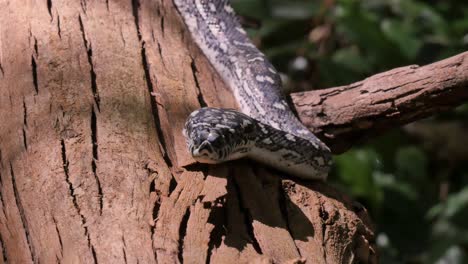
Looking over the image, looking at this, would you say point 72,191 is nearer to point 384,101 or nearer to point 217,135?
point 217,135

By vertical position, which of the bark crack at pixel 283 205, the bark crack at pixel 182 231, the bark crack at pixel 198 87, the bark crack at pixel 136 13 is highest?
the bark crack at pixel 136 13

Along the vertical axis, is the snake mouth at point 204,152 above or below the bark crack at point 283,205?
above

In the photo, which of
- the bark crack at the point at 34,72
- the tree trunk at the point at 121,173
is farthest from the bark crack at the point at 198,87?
the bark crack at the point at 34,72

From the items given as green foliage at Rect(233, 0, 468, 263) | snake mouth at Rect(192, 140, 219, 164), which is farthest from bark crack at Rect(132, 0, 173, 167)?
green foliage at Rect(233, 0, 468, 263)

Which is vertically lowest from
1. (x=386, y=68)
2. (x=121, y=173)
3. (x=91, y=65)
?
(x=121, y=173)

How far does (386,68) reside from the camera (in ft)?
16.3

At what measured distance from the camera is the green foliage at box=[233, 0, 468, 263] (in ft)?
16.1

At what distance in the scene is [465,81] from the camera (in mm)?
3514

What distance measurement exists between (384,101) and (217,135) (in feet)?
2.94

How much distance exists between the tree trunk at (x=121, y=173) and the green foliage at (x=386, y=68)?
1370 millimetres

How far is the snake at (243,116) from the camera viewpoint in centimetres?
316

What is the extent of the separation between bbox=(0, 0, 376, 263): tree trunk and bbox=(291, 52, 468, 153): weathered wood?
1.30 feet

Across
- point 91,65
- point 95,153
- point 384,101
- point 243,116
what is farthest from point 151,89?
point 384,101

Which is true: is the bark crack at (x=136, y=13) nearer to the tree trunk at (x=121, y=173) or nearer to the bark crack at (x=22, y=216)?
the tree trunk at (x=121, y=173)
